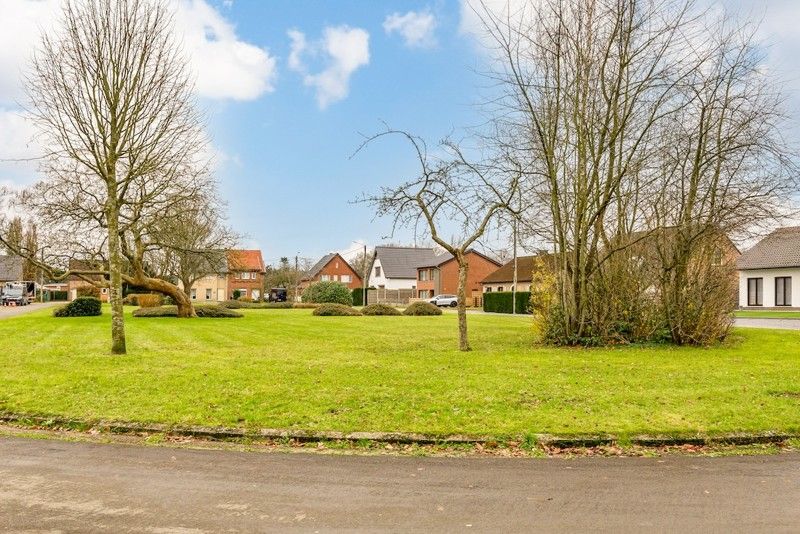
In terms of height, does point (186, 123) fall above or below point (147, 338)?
above

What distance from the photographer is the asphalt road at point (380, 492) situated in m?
4.50

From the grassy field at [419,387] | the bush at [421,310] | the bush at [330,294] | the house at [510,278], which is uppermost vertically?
the house at [510,278]

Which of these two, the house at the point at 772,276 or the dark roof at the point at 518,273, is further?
the dark roof at the point at 518,273

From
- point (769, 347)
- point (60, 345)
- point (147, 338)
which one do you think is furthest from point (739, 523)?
point (147, 338)

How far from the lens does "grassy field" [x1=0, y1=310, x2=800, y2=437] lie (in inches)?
301

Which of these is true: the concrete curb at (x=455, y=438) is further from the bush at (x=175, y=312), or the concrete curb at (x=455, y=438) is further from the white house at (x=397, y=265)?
the white house at (x=397, y=265)

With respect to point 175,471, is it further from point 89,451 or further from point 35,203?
point 35,203

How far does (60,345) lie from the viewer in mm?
16562

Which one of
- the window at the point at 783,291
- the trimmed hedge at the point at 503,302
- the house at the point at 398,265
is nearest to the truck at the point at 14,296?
the house at the point at 398,265

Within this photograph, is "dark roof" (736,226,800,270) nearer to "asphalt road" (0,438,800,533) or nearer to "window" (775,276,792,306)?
"window" (775,276,792,306)

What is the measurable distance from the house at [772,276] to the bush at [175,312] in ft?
107

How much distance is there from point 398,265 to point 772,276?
46.4 m

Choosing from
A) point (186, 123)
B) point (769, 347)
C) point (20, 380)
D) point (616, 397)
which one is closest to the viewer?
point (616, 397)

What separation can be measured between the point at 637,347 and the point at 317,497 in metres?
14.0
